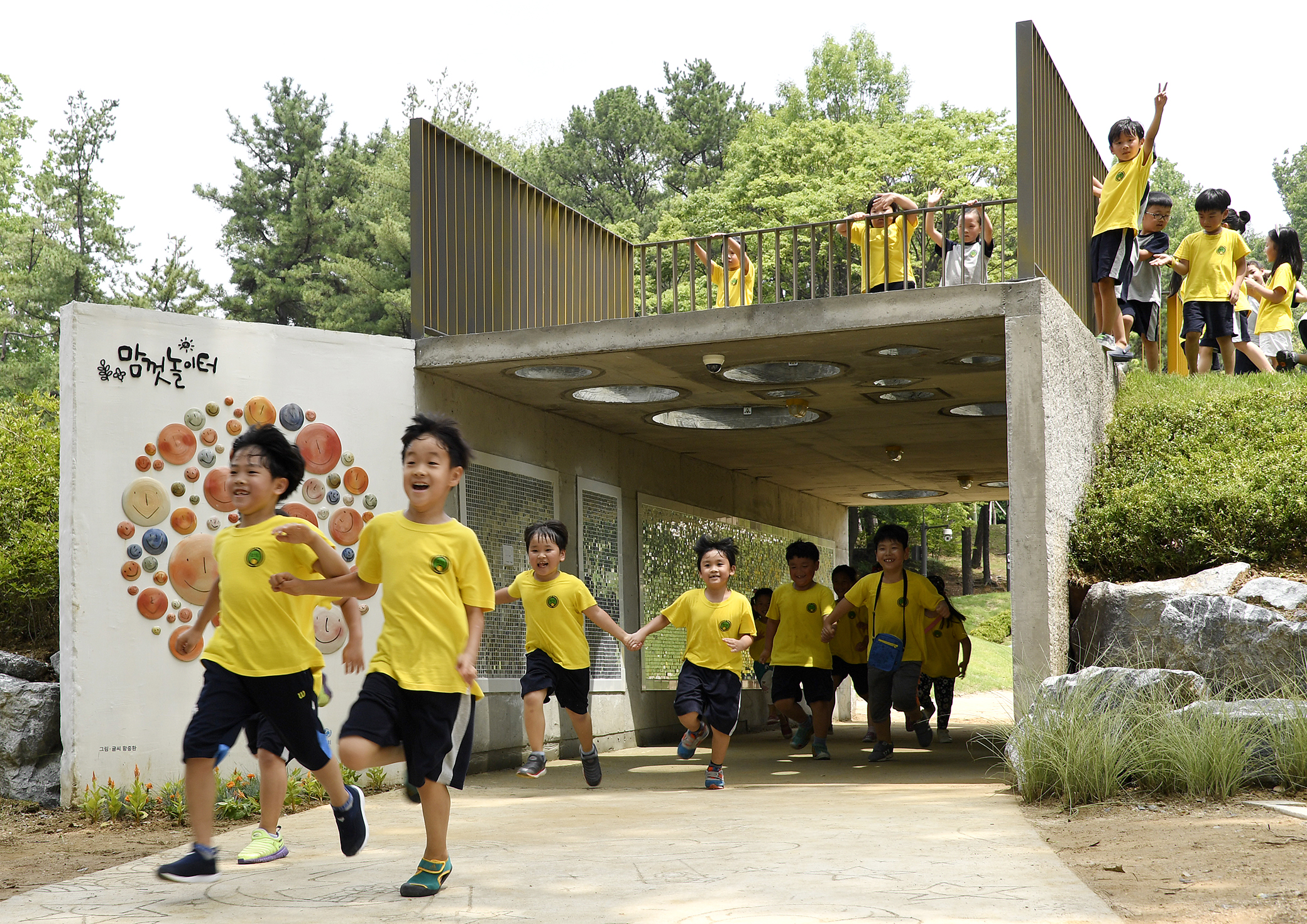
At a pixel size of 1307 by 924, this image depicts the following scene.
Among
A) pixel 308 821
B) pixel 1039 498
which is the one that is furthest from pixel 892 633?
pixel 308 821

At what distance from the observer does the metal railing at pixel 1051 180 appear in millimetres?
8188

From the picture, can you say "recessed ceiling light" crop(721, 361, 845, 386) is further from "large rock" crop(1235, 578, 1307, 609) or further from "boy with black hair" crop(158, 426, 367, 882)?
"boy with black hair" crop(158, 426, 367, 882)

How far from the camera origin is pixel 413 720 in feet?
14.1

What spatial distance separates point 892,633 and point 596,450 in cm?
351

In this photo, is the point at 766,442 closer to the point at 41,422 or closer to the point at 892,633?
the point at 892,633

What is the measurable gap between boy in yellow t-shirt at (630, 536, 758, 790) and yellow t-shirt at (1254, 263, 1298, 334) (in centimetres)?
861

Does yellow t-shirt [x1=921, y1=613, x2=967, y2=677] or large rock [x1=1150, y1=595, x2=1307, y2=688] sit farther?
yellow t-shirt [x1=921, y1=613, x2=967, y2=677]

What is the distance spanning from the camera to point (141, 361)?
7754 mm

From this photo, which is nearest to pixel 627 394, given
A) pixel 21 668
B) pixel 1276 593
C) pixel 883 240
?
pixel 883 240

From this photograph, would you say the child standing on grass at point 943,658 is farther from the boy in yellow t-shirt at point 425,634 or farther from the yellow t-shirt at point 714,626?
the boy in yellow t-shirt at point 425,634

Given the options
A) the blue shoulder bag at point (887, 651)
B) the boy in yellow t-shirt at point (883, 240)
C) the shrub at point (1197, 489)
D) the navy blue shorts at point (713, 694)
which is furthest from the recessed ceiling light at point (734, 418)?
the navy blue shorts at point (713, 694)

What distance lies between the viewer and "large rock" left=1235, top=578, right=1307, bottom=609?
7.25 metres

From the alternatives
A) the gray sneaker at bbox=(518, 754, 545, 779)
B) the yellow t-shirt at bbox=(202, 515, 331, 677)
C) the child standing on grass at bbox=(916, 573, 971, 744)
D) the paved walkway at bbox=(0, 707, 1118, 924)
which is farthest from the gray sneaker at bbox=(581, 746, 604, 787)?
the yellow t-shirt at bbox=(202, 515, 331, 677)

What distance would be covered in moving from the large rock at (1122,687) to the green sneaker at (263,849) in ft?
13.2
